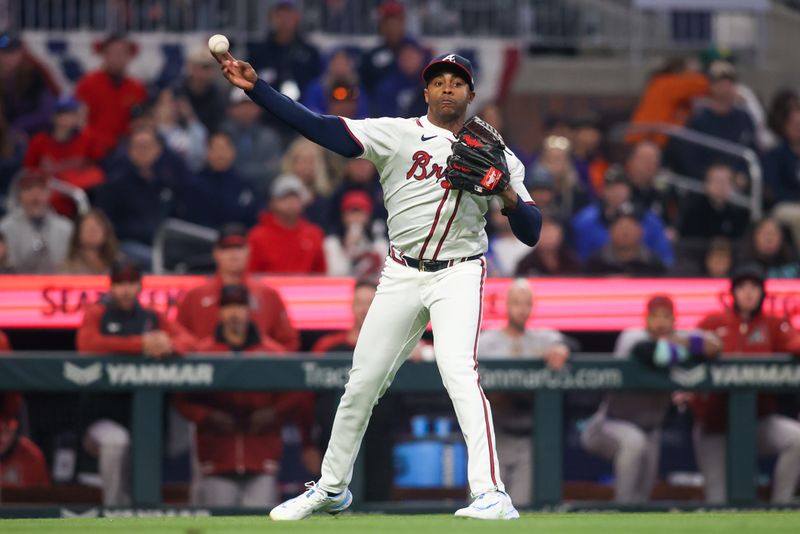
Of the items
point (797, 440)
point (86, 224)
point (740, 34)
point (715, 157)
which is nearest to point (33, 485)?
point (86, 224)

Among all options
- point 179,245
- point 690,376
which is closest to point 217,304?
point 179,245

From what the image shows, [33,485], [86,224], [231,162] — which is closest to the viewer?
[33,485]

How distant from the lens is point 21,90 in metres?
11.8

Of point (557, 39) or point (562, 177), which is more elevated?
point (557, 39)

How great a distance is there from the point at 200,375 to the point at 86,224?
5.78 feet

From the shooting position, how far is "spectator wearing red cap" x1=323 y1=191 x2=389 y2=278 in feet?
31.9

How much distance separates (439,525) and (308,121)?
166cm

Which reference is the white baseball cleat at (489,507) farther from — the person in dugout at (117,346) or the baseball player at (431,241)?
the person in dugout at (117,346)

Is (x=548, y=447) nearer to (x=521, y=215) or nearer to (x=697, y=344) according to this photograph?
(x=697, y=344)

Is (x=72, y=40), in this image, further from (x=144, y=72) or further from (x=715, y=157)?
(x=715, y=157)

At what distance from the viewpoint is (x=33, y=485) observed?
312 inches

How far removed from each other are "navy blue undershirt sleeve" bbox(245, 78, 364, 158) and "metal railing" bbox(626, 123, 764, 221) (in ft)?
20.3

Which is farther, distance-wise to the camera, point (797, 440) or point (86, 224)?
point (86, 224)

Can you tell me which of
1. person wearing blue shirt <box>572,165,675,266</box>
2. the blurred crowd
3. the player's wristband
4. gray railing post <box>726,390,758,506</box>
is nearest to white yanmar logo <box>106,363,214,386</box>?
the blurred crowd
